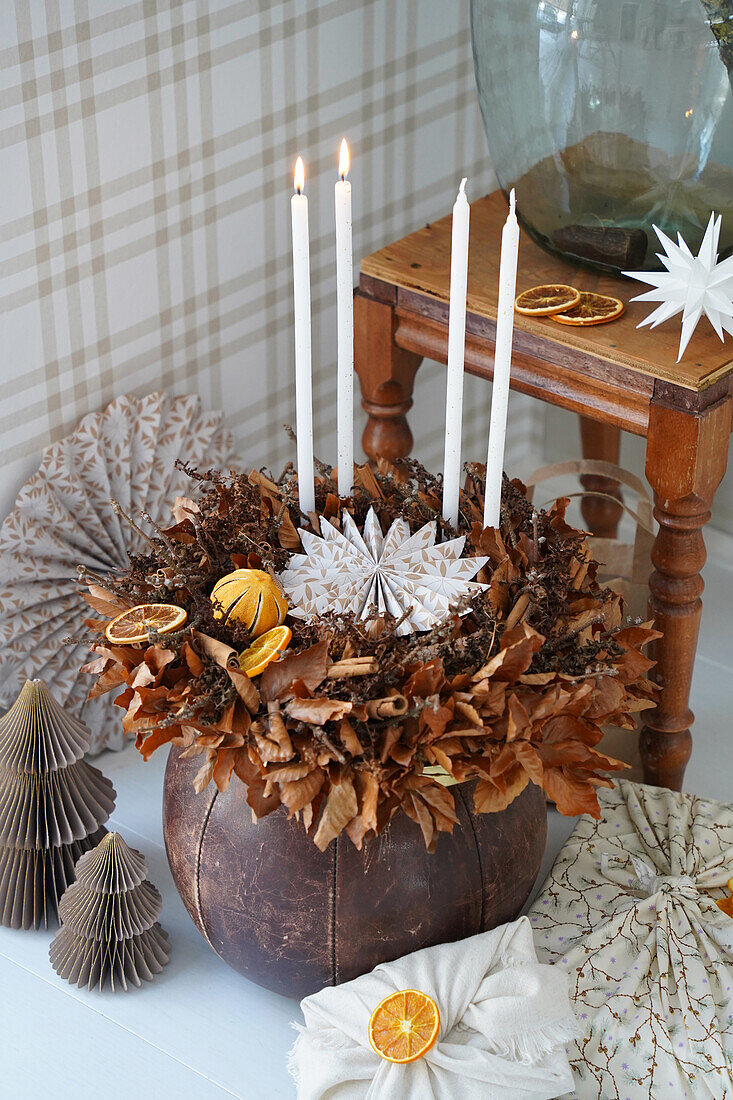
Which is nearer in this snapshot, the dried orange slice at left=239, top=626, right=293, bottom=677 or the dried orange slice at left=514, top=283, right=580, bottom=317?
the dried orange slice at left=239, top=626, right=293, bottom=677

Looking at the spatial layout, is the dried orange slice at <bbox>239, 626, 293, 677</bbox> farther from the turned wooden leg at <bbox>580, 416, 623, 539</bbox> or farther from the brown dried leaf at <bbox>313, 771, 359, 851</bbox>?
the turned wooden leg at <bbox>580, 416, 623, 539</bbox>

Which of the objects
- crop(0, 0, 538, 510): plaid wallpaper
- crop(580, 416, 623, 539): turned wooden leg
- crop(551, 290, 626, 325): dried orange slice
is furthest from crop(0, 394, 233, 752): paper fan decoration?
crop(580, 416, 623, 539): turned wooden leg

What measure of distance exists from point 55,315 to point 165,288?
13 centimetres

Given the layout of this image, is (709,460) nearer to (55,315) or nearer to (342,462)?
(342,462)

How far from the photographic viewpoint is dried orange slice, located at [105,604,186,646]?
2.63 ft

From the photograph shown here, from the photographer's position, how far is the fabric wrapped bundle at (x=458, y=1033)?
2.54 ft

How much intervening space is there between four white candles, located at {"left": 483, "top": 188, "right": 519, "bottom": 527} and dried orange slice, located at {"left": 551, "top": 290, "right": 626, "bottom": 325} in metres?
0.17

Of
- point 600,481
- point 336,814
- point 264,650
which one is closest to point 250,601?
point 264,650

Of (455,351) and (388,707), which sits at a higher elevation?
(455,351)

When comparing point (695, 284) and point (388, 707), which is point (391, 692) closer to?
point (388, 707)

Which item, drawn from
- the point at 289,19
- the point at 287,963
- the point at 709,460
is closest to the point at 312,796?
the point at 287,963

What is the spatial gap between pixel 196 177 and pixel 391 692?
61 cm

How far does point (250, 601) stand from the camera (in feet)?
2.70

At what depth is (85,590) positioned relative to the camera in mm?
A: 1143
